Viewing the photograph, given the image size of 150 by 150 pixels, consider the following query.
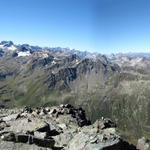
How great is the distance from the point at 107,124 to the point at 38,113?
2132cm

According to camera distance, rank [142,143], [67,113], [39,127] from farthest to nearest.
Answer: [67,113]
[39,127]
[142,143]

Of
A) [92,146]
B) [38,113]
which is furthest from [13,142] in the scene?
[38,113]

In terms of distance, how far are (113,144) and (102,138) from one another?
6.56 ft

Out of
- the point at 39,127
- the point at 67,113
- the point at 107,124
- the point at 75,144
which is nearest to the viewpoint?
the point at 75,144

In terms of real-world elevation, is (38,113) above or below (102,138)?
below

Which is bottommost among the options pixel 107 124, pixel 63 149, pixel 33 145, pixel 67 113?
pixel 67 113

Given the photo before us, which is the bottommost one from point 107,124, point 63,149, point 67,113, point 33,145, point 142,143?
point 67,113

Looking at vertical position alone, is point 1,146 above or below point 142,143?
above

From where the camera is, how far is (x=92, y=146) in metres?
18.1

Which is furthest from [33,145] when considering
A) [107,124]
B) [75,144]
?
[107,124]

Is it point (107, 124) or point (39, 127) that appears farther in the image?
point (107, 124)

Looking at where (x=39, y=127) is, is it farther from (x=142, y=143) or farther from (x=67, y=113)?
(x=67, y=113)

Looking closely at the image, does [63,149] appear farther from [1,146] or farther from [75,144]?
[1,146]

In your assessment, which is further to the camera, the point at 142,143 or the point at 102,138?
the point at 142,143
